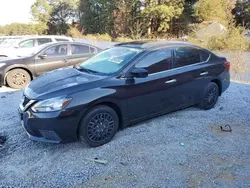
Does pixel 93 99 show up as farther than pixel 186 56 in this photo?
No

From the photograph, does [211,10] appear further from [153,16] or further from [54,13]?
[54,13]

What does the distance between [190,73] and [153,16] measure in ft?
68.2

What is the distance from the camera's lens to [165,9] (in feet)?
71.6

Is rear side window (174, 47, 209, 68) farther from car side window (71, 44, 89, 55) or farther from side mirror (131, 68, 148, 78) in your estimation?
car side window (71, 44, 89, 55)

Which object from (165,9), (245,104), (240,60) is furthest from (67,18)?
(245,104)

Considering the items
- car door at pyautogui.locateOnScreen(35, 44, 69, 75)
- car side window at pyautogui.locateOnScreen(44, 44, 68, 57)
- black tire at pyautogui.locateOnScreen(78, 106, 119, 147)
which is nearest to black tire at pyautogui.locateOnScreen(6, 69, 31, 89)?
car door at pyautogui.locateOnScreen(35, 44, 69, 75)

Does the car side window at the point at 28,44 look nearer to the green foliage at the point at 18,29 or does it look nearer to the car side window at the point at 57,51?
the car side window at the point at 57,51

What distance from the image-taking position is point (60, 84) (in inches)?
130

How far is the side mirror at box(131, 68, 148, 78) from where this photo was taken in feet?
11.3

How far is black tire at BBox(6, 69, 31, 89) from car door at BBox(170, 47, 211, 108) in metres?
4.58

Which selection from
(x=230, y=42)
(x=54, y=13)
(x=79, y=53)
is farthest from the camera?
(x=54, y=13)

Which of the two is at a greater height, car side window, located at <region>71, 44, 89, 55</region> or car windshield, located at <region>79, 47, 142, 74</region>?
car side window, located at <region>71, 44, 89, 55</region>

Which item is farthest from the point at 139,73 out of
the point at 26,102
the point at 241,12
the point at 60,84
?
the point at 241,12

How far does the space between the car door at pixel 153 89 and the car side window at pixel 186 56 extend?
0.56 ft
